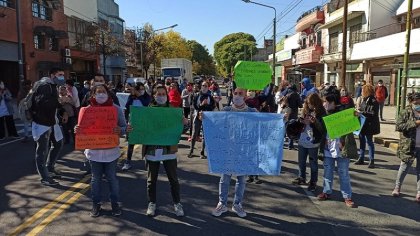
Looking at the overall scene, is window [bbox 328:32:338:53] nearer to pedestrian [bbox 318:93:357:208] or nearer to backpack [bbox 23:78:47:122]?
pedestrian [bbox 318:93:357:208]

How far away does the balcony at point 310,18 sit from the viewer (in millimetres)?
38438

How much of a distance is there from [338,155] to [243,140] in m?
1.59

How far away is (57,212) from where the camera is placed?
17.9 ft

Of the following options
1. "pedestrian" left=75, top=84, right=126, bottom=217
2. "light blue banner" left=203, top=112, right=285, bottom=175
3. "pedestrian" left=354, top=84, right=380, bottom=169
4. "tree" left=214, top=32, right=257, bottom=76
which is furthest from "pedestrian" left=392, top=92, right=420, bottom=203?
"tree" left=214, top=32, right=257, bottom=76

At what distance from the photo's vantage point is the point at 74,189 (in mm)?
6617

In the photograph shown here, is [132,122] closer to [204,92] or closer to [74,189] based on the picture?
[74,189]

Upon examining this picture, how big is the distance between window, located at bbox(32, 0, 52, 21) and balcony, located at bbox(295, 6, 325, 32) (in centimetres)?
2471

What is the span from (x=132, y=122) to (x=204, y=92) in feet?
13.9

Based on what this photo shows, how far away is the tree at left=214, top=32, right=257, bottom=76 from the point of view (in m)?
96.2

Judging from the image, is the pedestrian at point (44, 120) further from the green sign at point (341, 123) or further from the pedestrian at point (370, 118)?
the pedestrian at point (370, 118)

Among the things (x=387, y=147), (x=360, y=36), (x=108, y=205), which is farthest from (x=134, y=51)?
(x=108, y=205)

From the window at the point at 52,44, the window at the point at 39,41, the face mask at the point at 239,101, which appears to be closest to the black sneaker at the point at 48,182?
the face mask at the point at 239,101

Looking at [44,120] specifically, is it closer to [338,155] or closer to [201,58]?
Result: [338,155]

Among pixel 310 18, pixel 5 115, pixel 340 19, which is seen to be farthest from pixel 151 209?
pixel 310 18
